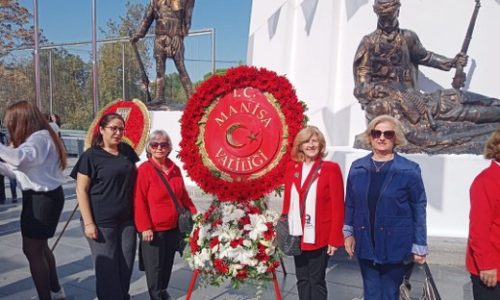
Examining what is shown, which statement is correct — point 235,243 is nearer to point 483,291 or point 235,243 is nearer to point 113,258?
point 113,258

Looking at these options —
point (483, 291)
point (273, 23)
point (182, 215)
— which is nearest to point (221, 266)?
point (182, 215)

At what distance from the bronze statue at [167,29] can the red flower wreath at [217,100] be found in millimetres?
5007

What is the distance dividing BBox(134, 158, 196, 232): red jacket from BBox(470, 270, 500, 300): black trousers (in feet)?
6.47

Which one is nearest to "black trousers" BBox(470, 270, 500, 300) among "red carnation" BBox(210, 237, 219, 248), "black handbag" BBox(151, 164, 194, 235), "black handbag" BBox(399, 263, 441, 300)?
"black handbag" BBox(399, 263, 441, 300)

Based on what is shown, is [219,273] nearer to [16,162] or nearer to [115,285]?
[115,285]

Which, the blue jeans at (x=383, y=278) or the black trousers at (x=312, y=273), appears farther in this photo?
the black trousers at (x=312, y=273)

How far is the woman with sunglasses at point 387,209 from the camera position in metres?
2.51

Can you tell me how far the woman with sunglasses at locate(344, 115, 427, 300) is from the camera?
8.24ft

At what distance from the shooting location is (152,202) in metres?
2.99

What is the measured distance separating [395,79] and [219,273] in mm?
3702

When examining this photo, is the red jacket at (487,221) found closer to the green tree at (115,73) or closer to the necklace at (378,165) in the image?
the necklace at (378,165)

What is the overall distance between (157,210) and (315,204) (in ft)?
3.69

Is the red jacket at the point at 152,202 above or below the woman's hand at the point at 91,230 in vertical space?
above

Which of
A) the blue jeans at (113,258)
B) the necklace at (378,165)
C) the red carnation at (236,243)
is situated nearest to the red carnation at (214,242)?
the red carnation at (236,243)
